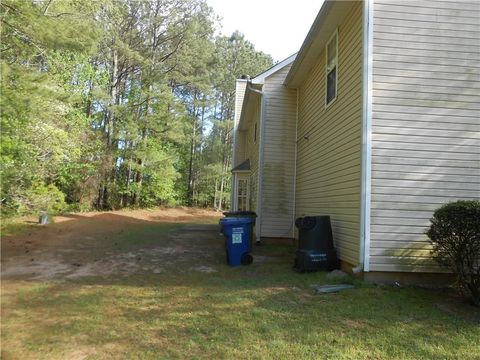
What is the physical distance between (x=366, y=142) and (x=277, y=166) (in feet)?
18.2

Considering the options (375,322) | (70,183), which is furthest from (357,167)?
(70,183)

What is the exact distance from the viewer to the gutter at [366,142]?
550 centimetres

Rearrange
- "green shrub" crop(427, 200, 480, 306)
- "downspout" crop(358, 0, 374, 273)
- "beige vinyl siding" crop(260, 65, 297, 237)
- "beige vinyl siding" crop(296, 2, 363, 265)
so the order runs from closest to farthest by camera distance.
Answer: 1. "green shrub" crop(427, 200, 480, 306)
2. "downspout" crop(358, 0, 374, 273)
3. "beige vinyl siding" crop(296, 2, 363, 265)
4. "beige vinyl siding" crop(260, 65, 297, 237)

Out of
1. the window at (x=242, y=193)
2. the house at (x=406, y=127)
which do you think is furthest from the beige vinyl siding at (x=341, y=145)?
the window at (x=242, y=193)

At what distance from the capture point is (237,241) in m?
7.63

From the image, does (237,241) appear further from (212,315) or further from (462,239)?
(462,239)

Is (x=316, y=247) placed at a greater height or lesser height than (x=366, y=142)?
lesser

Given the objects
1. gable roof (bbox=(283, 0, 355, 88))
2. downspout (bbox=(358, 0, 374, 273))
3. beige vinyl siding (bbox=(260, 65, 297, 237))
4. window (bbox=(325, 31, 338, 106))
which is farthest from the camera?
beige vinyl siding (bbox=(260, 65, 297, 237))

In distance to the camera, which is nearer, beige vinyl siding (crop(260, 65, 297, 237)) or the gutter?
the gutter

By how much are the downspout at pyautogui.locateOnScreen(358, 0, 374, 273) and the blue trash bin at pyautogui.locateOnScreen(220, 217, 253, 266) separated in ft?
8.53

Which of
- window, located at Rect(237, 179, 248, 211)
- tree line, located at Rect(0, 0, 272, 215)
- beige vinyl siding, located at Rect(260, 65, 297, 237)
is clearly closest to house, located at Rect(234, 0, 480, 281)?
beige vinyl siding, located at Rect(260, 65, 297, 237)

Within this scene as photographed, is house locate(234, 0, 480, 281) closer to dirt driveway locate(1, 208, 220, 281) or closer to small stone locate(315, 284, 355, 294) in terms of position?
small stone locate(315, 284, 355, 294)

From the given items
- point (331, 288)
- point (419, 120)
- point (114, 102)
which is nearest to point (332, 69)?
point (419, 120)

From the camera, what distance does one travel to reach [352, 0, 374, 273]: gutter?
5.50 m
